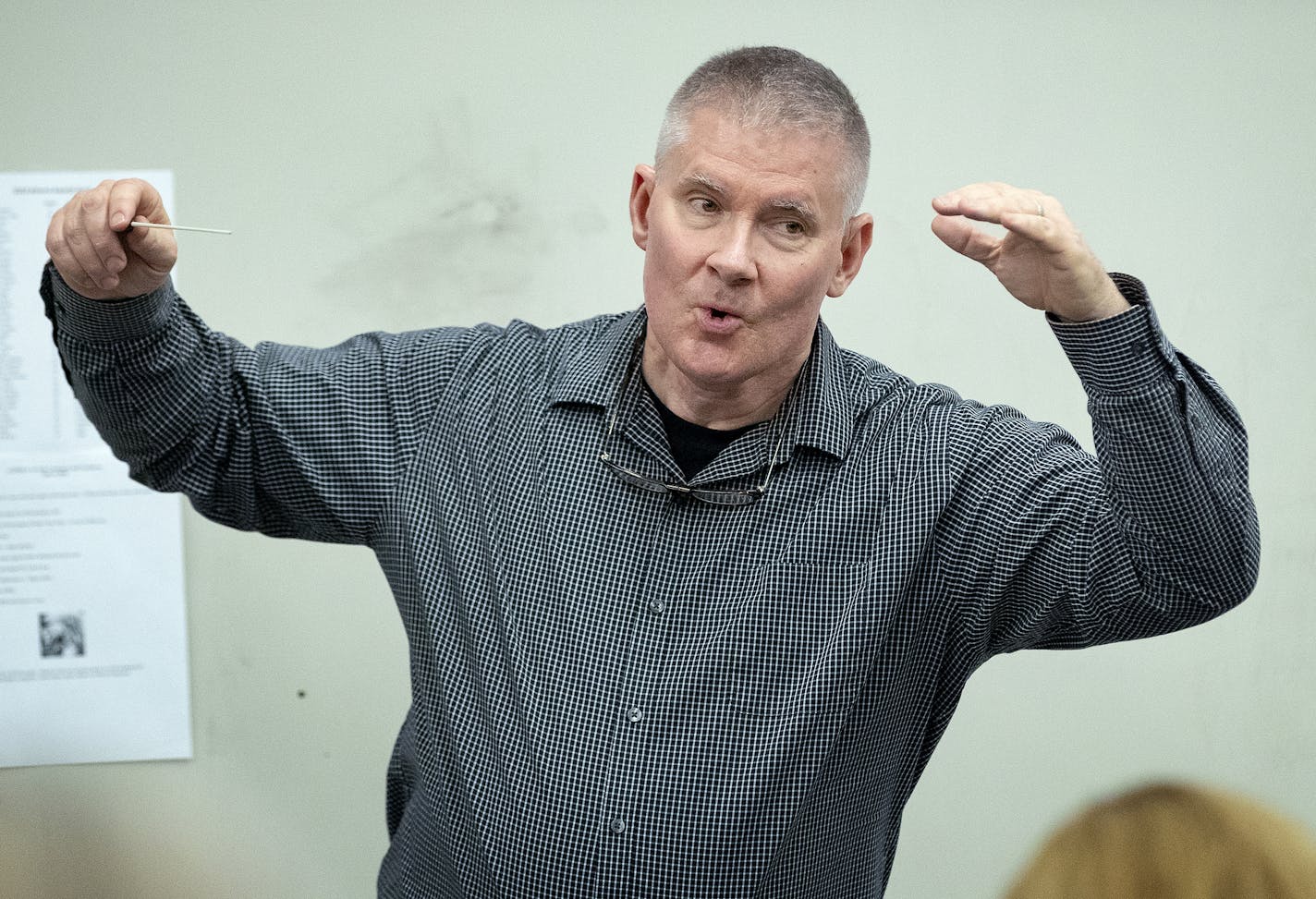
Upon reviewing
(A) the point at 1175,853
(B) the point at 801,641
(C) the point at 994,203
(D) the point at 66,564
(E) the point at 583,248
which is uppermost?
(C) the point at 994,203

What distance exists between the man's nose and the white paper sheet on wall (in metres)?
1.00

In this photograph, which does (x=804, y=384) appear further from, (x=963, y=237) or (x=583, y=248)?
(x=583, y=248)

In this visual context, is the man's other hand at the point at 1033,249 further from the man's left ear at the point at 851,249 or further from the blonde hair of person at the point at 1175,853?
the blonde hair of person at the point at 1175,853

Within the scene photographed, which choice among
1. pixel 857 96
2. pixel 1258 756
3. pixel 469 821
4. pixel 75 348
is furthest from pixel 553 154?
pixel 1258 756

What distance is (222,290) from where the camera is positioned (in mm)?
→ 2059

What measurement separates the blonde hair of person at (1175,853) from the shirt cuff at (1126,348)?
47 centimetres

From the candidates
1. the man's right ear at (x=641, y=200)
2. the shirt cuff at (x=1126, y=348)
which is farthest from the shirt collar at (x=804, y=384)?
the shirt cuff at (x=1126, y=348)

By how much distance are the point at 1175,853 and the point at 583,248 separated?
144 centimetres

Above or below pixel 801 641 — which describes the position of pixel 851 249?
above

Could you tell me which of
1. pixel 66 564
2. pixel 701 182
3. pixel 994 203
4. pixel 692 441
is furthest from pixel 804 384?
pixel 66 564

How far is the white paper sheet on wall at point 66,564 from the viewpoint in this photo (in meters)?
2.01

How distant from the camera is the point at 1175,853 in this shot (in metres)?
0.85

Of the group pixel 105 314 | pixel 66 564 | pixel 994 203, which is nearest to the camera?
pixel 994 203

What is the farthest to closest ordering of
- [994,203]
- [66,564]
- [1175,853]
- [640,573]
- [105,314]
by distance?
[66,564]
[640,573]
[105,314]
[994,203]
[1175,853]
